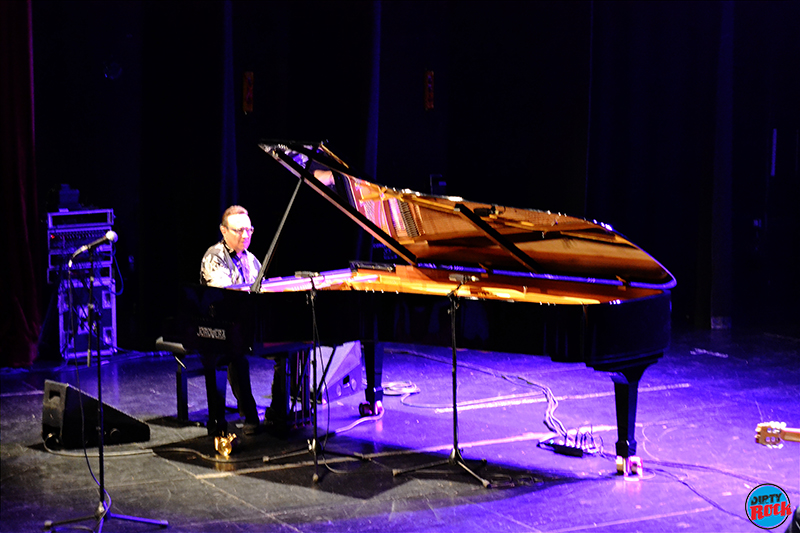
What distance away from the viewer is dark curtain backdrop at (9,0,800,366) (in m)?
8.27

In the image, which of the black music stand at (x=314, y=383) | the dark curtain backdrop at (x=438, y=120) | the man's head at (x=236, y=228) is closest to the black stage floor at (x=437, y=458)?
the black music stand at (x=314, y=383)

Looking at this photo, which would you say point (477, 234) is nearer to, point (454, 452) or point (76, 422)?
point (454, 452)

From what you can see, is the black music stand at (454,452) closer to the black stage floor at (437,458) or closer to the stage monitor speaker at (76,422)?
the black stage floor at (437,458)

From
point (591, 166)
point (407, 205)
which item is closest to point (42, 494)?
point (407, 205)

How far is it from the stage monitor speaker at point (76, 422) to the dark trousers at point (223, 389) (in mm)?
474

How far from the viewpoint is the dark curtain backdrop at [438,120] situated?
8.27m

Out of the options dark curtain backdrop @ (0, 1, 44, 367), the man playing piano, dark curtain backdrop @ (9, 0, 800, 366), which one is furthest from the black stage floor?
dark curtain backdrop @ (9, 0, 800, 366)

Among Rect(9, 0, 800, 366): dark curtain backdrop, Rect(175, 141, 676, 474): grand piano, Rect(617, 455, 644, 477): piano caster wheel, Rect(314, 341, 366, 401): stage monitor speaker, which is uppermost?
Rect(9, 0, 800, 366): dark curtain backdrop

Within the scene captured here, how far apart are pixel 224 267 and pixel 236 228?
234 mm

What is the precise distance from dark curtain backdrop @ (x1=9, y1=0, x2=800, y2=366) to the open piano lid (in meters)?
2.72

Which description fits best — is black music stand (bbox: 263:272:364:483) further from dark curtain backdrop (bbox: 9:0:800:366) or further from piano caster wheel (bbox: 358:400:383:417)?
dark curtain backdrop (bbox: 9:0:800:366)

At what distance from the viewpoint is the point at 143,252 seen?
8.50 m

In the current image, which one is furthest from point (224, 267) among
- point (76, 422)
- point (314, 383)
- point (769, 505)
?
point (769, 505)

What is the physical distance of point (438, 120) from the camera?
9.84 meters
